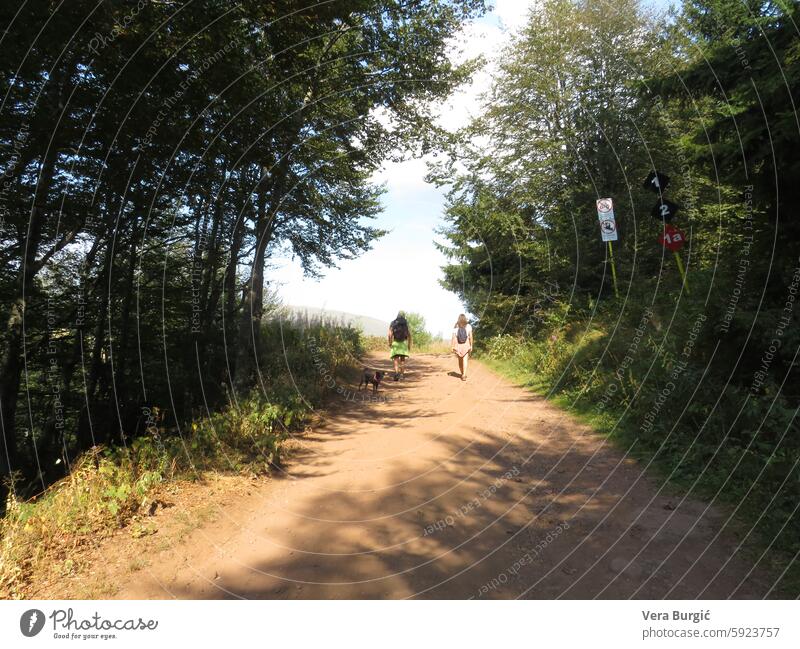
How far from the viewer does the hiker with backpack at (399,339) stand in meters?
13.0

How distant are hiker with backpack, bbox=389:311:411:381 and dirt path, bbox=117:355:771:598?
238 inches

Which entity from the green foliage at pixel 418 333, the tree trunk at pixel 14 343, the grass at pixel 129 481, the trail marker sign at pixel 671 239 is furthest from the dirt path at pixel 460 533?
the green foliage at pixel 418 333

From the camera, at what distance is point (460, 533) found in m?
4.19

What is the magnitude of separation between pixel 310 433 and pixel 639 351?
22.6 feet

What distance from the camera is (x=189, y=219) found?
10188 mm

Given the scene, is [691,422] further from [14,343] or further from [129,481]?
[14,343]

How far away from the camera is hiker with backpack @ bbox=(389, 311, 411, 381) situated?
12984 mm

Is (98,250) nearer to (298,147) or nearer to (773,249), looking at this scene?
(298,147)

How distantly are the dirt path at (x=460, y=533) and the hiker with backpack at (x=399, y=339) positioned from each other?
19.9 feet

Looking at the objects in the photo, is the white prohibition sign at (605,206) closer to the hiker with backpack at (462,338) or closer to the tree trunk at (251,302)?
the hiker with backpack at (462,338)

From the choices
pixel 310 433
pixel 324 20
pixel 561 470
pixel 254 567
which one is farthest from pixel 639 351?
pixel 324 20

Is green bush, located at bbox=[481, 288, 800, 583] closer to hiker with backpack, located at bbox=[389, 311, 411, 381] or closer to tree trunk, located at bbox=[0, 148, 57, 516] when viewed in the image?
hiker with backpack, located at bbox=[389, 311, 411, 381]

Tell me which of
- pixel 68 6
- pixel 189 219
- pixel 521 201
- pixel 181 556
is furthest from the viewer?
pixel 521 201

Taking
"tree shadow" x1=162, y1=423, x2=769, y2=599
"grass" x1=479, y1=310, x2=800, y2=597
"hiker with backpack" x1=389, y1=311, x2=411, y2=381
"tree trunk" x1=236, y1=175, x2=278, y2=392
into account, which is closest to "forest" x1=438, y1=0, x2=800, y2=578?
"grass" x1=479, y1=310, x2=800, y2=597
